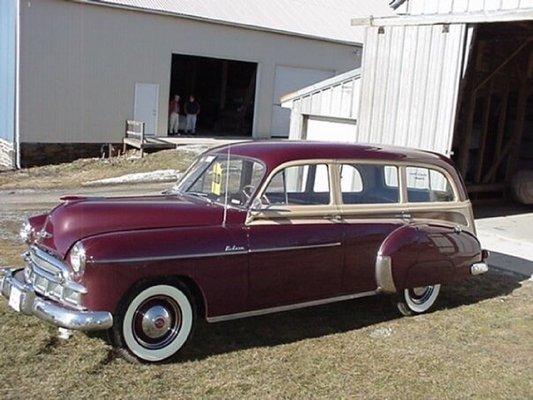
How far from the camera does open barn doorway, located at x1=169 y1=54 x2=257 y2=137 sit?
29.2 meters

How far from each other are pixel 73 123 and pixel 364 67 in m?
13.4

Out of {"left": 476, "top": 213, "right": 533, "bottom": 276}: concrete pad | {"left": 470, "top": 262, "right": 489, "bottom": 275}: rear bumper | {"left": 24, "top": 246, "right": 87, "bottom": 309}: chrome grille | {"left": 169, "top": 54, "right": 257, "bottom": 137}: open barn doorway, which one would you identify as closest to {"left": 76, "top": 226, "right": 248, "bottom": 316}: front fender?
{"left": 24, "top": 246, "right": 87, "bottom": 309}: chrome grille

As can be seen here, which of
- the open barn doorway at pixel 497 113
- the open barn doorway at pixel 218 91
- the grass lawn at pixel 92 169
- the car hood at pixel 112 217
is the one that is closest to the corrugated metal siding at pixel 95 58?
the grass lawn at pixel 92 169

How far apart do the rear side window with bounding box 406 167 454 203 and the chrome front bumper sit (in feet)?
10.8

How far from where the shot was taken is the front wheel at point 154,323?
4699mm

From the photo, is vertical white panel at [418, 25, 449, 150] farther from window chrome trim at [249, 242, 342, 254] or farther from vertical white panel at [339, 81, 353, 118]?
window chrome trim at [249, 242, 342, 254]

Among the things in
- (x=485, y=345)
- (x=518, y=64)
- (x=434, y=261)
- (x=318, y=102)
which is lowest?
(x=485, y=345)

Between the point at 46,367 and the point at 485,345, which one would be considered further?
the point at 485,345

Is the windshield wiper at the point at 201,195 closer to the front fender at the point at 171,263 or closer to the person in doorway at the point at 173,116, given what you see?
the front fender at the point at 171,263

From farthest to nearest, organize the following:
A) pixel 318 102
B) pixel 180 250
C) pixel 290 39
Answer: pixel 290 39
pixel 318 102
pixel 180 250

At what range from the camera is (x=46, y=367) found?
183 inches

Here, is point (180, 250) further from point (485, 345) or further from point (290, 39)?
point (290, 39)

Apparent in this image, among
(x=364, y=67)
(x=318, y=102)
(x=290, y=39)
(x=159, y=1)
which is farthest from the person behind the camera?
(x=290, y=39)

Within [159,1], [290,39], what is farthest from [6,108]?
[290,39]
